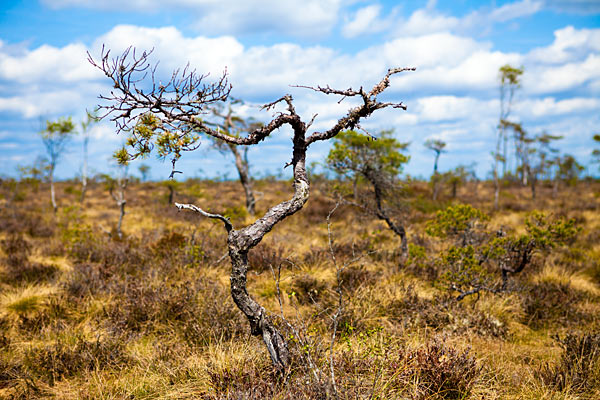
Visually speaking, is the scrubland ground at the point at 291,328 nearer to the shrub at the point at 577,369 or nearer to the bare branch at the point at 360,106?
the shrub at the point at 577,369

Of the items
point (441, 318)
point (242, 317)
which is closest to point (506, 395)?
point (441, 318)

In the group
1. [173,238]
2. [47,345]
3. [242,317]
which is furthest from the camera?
[173,238]

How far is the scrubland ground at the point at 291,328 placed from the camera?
3.70 metres

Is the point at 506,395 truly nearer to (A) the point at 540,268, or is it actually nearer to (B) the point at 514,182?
(A) the point at 540,268

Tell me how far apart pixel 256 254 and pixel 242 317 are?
3.06m

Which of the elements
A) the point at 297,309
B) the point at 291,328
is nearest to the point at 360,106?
the point at 291,328

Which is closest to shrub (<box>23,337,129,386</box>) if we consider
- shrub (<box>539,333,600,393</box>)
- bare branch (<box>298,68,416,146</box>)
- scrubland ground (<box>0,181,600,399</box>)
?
scrubland ground (<box>0,181,600,399</box>)

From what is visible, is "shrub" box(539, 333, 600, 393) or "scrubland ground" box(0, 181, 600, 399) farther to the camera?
"shrub" box(539, 333, 600, 393)

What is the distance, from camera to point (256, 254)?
8.29 meters

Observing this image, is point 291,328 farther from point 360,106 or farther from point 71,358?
point 71,358

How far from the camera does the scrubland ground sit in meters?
3.70

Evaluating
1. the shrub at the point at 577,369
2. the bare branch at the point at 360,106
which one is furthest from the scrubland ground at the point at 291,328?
the bare branch at the point at 360,106

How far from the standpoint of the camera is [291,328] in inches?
133

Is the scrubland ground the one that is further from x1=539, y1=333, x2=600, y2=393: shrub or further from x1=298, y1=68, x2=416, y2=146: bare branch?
x1=298, y1=68, x2=416, y2=146: bare branch
